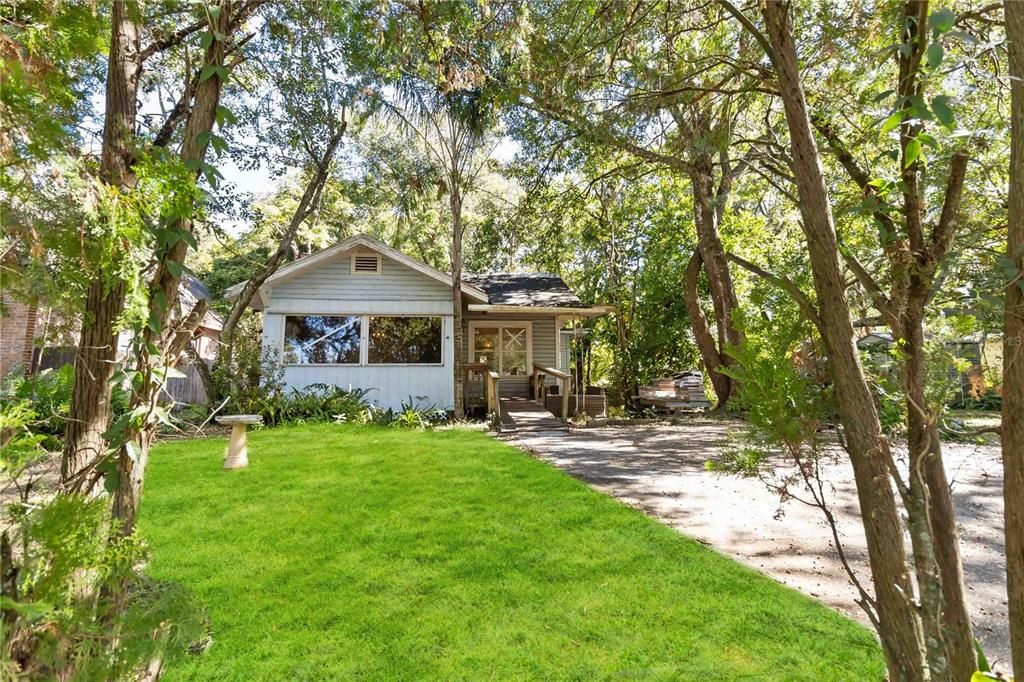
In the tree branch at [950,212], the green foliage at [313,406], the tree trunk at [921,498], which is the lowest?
the green foliage at [313,406]

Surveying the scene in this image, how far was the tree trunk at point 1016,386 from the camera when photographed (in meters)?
1.16

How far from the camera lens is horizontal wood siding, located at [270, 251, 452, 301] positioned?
13.4m

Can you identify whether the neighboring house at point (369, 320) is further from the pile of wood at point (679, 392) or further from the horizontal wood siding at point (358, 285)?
the pile of wood at point (679, 392)

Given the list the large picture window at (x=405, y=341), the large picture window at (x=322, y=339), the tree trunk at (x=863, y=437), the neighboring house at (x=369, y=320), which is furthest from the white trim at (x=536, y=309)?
the tree trunk at (x=863, y=437)

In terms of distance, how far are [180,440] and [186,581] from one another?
724cm

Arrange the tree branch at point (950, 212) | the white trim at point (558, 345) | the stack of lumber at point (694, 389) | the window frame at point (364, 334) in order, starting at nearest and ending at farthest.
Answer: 1. the tree branch at point (950, 212)
2. the window frame at point (364, 334)
3. the white trim at point (558, 345)
4. the stack of lumber at point (694, 389)

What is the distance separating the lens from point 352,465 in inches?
287

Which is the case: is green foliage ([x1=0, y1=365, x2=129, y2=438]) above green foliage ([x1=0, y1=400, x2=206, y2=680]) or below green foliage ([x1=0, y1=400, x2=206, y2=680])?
above

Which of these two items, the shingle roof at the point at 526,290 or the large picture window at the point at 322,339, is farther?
the shingle roof at the point at 526,290

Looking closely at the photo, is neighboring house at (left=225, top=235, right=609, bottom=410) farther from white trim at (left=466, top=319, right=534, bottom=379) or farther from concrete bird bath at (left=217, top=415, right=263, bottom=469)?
concrete bird bath at (left=217, top=415, right=263, bottom=469)

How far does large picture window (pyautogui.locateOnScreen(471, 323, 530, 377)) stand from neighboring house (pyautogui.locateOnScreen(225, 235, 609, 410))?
1.91 meters

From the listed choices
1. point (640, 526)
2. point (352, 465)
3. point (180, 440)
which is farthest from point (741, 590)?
point (180, 440)

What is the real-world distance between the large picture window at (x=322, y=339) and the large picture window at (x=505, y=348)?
3964 millimetres

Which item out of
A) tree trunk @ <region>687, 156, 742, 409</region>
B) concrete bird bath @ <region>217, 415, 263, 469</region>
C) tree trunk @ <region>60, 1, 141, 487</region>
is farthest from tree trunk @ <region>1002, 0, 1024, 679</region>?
tree trunk @ <region>687, 156, 742, 409</region>
